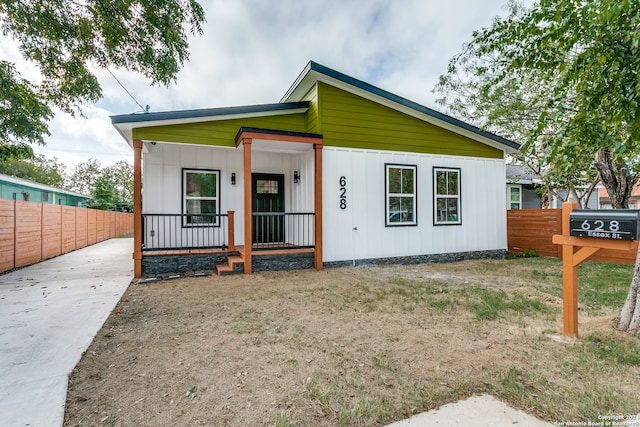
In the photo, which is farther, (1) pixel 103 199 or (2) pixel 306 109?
(1) pixel 103 199

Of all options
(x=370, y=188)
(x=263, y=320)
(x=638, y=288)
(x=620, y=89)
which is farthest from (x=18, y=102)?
(x=638, y=288)

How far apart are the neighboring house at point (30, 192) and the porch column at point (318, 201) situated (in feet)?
52.8

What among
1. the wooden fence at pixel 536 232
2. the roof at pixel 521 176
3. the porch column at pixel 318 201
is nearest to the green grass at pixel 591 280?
the wooden fence at pixel 536 232

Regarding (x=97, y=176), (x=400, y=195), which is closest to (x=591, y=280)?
(x=400, y=195)

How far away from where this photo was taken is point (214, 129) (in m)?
6.78

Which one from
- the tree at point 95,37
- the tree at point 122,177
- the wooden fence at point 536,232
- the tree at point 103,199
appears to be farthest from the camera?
the tree at point 122,177

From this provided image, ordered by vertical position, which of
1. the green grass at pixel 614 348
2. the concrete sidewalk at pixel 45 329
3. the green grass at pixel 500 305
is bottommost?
the concrete sidewalk at pixel 45 329

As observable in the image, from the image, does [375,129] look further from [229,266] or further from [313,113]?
[229,266]

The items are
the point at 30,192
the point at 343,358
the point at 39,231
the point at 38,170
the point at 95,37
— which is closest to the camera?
the point at 343,358

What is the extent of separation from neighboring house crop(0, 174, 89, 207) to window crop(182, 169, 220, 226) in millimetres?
12870

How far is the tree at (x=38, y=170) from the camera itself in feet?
86.5

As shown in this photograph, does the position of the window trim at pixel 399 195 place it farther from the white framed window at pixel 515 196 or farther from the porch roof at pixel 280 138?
the white framed window at pixel 515 196

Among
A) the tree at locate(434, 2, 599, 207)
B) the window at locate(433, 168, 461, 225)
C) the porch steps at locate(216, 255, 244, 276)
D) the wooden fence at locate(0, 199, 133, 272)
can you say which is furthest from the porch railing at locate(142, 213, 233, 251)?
the tree at locate(434, 2, 599, 207)

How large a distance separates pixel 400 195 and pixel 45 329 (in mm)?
6928
